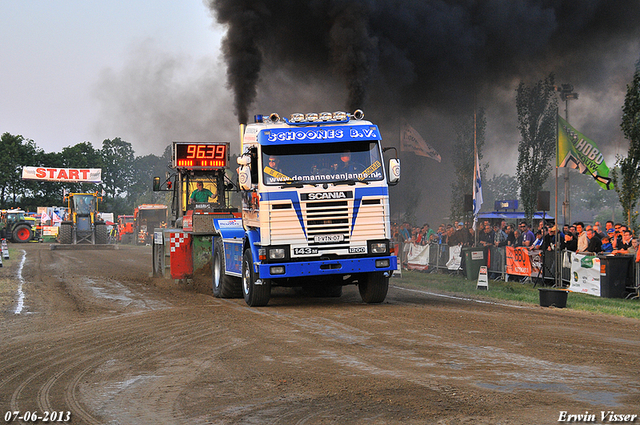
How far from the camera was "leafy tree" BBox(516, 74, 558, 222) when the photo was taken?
31188 mm

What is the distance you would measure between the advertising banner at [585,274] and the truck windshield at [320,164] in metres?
6.52

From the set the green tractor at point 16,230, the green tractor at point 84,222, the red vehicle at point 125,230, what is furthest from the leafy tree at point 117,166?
the green tractor at point 84,222

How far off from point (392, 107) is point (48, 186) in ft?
195

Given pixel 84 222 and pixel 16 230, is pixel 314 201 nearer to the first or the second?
pixel 84 222

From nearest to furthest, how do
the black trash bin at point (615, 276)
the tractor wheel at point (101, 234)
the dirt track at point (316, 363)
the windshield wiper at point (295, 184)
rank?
the dirt track at point (316, 363) < the windshield wiper at point (295, 184) < the black trash bin at point (615, 276) < the tractor wheel at point (101, 234)

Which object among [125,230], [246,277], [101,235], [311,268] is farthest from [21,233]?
[311,268]

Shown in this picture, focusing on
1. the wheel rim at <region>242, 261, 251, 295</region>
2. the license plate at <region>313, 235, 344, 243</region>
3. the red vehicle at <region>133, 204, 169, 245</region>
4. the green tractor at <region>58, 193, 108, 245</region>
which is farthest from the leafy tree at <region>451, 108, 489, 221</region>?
the red vehicle at <region>133, 204, 169, 245</region>

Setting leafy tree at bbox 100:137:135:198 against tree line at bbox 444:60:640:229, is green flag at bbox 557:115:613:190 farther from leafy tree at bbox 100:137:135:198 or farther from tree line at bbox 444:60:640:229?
leafy tree at bbox 100:137:135:198

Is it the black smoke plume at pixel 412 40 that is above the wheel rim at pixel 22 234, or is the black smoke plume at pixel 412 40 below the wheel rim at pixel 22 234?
above

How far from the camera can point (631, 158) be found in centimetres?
1939

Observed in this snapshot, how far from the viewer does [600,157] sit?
22609 millimetres

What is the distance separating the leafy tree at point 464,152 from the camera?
3750cm

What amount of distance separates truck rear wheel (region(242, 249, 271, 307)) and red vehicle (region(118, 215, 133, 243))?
51.3m

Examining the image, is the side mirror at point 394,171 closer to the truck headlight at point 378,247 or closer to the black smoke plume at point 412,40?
the truck headlight at point 378,247
